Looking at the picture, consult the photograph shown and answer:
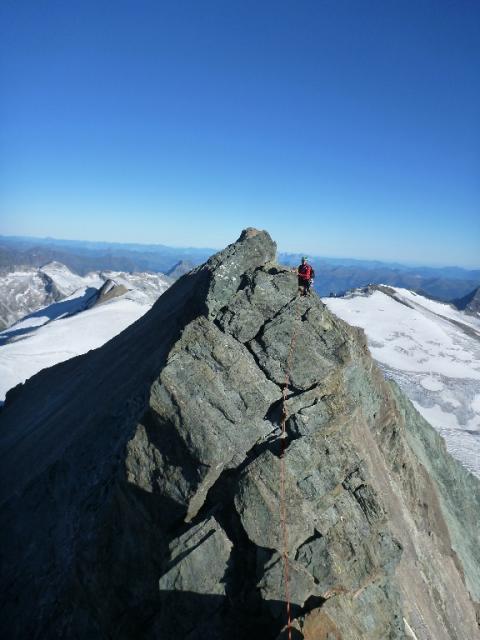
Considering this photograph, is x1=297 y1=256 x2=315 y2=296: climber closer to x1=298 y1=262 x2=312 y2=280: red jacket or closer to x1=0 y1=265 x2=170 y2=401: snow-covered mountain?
x1=298 y1=262 x2=312 y2=280: red jacket

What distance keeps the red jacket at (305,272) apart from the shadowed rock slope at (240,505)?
0.65 metres

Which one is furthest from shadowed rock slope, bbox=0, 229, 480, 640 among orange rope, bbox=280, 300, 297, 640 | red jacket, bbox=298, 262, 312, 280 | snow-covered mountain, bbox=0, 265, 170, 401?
snow-covered mountain, bbox=0, 265, 170, 401

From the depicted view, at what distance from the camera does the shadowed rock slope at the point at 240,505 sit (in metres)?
11.7

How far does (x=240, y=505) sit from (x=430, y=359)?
250ft

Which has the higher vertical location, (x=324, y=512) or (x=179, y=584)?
(x=324, y=512)

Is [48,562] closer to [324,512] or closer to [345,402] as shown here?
[324,512]

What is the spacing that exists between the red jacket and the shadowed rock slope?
0.65 meters

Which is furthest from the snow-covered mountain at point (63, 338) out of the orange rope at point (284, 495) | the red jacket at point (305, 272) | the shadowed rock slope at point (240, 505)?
the orange rope at point (284, 495)

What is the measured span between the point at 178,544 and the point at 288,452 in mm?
4165

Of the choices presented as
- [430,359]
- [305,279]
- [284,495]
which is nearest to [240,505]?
[284,495]

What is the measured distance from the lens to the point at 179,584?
11.7 m

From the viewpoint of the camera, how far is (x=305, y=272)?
62.3ft

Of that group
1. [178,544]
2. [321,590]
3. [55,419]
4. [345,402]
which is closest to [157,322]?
[55,419]

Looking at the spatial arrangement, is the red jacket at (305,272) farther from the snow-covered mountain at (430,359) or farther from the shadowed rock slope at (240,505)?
the snow-covered mountain at (430,359)
